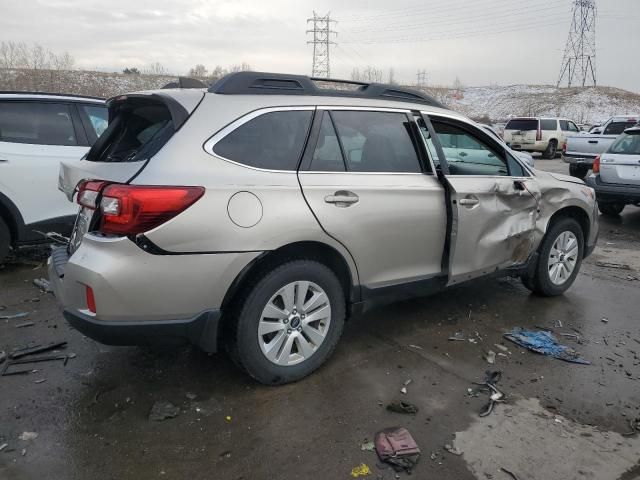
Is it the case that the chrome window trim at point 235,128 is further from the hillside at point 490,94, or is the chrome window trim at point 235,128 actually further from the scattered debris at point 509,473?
the hillside at point 490,94

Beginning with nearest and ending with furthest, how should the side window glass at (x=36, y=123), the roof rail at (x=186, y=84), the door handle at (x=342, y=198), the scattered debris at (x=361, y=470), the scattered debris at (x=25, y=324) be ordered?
the scattered debris at (x=361, y=470), the door handle at (x=342, y=198), the roof rail at (x=186, y=84), the scattered debris at (x=25, y=324), the side window glass at (x=36, y=123)

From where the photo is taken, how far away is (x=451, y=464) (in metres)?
2.61

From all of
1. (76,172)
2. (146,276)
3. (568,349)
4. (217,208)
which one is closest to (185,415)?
(146,276)

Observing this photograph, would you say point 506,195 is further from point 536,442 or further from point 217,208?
point 217,208

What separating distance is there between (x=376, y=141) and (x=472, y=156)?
1.48m

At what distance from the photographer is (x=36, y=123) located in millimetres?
5566

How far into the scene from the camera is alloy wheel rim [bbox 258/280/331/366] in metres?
3.11

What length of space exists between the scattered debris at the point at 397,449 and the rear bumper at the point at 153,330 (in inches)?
41.7

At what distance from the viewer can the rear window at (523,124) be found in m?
22.7

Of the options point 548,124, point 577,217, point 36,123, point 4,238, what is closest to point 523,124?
point 548,124

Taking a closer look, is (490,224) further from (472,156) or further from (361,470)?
(361,470)

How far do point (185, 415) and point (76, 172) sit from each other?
1680 millimetres

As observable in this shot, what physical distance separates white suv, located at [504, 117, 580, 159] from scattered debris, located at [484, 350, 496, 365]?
20.5m

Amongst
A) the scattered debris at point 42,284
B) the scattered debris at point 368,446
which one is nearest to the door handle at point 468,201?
the scattered debris at point 368,446
